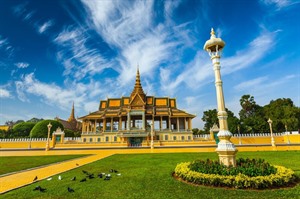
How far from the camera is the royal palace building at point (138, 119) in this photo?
39.1m

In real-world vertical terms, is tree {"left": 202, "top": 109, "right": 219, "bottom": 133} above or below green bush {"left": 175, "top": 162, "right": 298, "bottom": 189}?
above

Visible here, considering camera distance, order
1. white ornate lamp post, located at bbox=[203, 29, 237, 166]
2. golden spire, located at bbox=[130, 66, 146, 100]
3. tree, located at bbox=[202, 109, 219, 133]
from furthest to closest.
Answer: tree, located at bbox=[202, 109, 219, 133] < golden spire, located at bbox=[130, 66, 146, 100] < white ornate lamp post, located at bbox=[203, 29, 237, 166]

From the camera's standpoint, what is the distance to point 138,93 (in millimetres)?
45625

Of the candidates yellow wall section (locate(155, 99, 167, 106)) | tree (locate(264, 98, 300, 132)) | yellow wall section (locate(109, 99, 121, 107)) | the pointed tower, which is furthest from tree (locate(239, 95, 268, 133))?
yellow wall section (locate(109, 99, 121, 107))

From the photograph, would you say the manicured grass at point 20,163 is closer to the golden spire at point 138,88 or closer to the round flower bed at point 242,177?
the round flower bed at point 242,177

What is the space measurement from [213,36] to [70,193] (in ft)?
28.7

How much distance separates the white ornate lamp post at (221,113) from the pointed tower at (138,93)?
1375 inches

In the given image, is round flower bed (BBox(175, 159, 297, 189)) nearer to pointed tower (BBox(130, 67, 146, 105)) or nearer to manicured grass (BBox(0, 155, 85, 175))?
manicured grass (BBox(0, 155, 85, 175))

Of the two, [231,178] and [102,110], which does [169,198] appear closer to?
[231,178]

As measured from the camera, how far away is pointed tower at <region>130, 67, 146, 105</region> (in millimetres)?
43906

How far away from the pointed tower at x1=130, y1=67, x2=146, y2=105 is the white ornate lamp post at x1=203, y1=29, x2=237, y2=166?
3492 centimetres

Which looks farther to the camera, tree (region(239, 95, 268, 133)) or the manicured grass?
tree (region(239, 95, 268, 133))

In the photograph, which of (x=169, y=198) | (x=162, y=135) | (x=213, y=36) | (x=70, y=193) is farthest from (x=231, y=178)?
(x=162, y=135)

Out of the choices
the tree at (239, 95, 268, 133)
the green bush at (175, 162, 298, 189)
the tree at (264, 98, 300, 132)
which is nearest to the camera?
the green bush at (175, 162, 298, 189)
